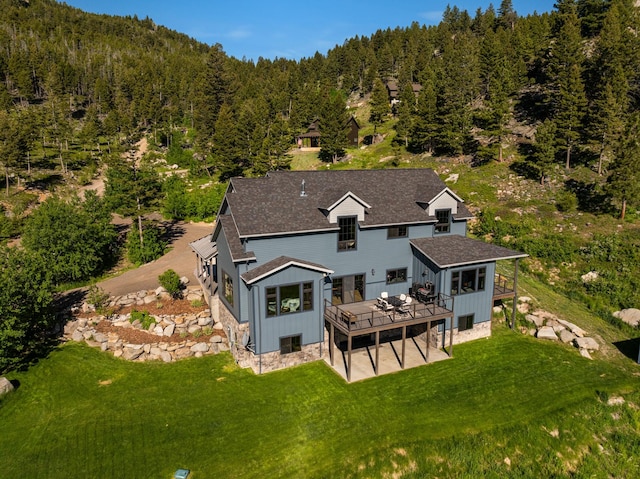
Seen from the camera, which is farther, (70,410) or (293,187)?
(293,187)

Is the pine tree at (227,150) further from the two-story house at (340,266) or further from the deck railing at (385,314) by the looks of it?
the deck railing at (385,314)

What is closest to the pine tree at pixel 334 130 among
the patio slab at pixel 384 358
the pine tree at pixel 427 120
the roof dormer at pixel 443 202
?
the pine tree at pixel 427 120

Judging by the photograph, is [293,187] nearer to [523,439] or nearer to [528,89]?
[523,439]

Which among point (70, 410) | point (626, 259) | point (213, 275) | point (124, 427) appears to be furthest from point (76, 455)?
point (626, 259)

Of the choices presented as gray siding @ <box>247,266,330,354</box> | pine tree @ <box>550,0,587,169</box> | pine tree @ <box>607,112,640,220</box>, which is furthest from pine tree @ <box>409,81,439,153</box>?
gray siding @ <box>247,266,330,354</box>

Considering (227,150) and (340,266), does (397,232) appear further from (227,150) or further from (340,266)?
(227,150)

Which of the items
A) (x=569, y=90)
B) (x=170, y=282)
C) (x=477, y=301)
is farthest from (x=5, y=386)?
(x=569, y=90)
